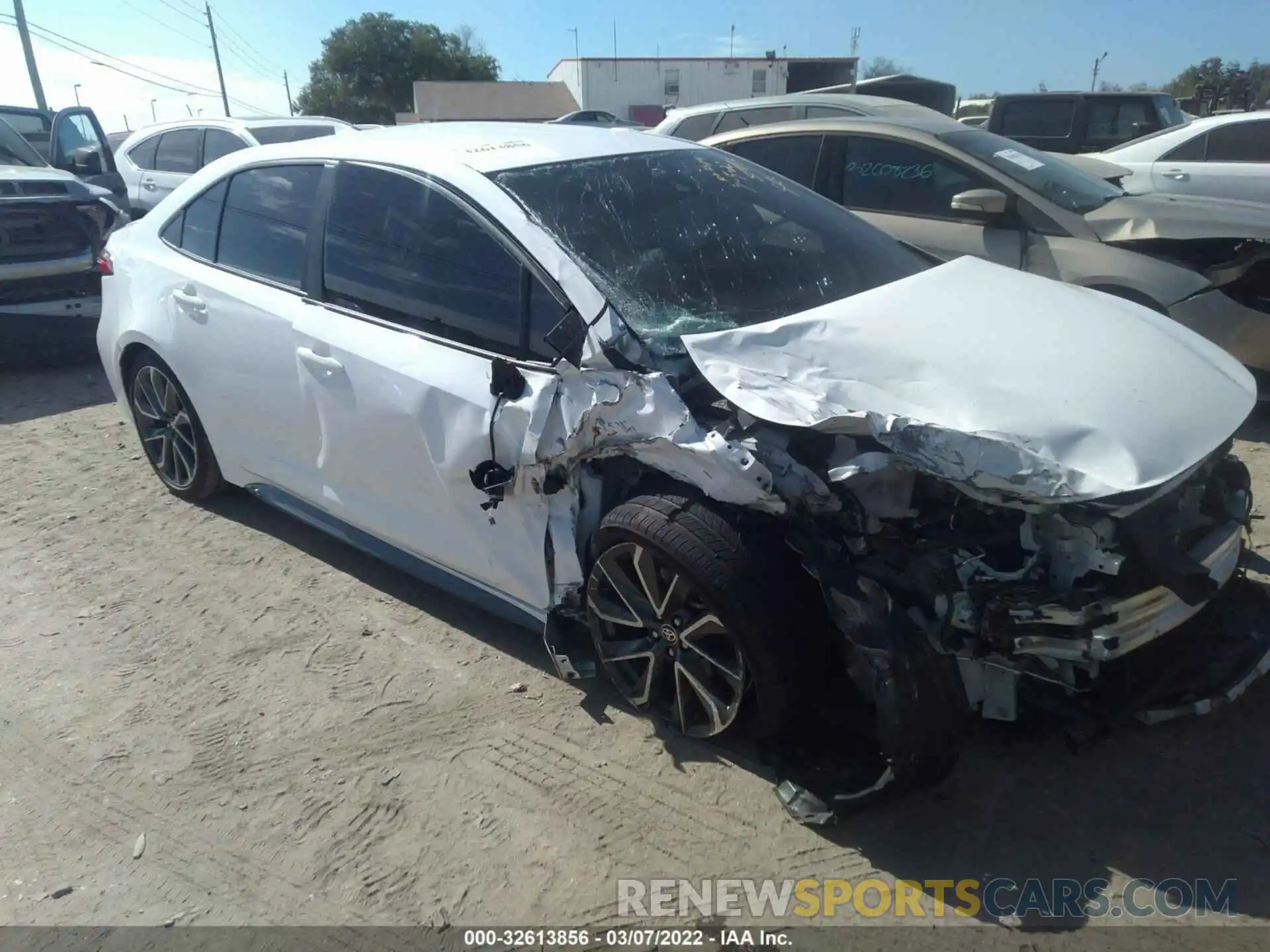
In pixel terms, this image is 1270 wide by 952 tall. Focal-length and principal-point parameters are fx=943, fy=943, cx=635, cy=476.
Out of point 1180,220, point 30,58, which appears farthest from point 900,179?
point 30,58

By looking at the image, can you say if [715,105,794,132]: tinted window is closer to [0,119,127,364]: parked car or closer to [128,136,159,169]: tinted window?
[0,119,127,364]: parked car

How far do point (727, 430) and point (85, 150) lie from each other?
857 cm

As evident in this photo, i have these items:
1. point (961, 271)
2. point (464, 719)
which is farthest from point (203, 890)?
point (961, 271)

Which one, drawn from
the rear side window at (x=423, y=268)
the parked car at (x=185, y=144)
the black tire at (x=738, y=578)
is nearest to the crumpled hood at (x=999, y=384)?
the black tire at (x=738, y=578)

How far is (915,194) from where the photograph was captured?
598 centimetres

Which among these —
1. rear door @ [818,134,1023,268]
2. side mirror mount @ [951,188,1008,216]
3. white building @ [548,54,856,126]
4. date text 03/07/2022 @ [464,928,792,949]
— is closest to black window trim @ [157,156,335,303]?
date text 03/07/2022 @ [464,928,792,949]

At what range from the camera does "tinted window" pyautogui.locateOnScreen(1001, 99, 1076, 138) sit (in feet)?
39.1

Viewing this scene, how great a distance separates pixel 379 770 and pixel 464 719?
33 centimetres

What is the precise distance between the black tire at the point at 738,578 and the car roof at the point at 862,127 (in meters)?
4.23

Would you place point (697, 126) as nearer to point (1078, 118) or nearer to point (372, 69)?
point (1078, 118)

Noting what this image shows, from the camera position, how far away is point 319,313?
140 inches

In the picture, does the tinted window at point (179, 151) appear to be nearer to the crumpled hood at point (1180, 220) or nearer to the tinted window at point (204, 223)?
the tinted window at point (204, 223)

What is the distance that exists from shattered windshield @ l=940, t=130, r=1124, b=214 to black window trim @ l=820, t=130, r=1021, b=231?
85 mm

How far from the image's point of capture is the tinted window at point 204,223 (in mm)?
4215
